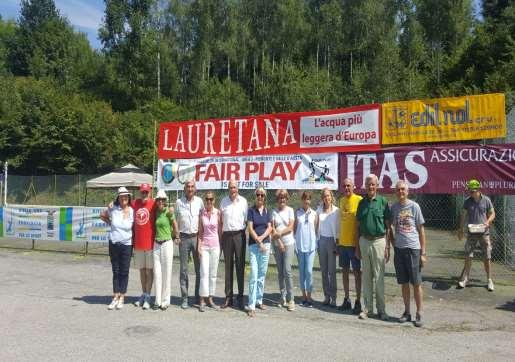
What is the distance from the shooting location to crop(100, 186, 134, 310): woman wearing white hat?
7.30m

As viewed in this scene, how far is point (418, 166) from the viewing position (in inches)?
370

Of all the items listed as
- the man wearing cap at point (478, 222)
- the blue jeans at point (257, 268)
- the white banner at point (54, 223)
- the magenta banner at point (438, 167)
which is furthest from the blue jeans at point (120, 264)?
the man wearing cap at point (478, 222)

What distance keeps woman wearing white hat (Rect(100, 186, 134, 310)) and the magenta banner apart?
4733 millimetres

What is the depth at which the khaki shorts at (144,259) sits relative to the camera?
729 cm

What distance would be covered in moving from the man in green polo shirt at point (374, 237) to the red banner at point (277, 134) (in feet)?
11.0

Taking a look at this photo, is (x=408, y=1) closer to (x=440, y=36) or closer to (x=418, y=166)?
(x=440, y=36)

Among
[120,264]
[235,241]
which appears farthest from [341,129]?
[120,264]

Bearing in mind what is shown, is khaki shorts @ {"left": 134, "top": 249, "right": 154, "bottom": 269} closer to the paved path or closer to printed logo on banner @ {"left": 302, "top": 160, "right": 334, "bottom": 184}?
the paved path

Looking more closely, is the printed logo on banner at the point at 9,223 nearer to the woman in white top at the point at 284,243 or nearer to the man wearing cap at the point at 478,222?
the woman in white top at the point at 284,243

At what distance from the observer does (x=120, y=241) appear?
23.9 feet

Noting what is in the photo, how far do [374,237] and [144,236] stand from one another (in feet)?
11.3

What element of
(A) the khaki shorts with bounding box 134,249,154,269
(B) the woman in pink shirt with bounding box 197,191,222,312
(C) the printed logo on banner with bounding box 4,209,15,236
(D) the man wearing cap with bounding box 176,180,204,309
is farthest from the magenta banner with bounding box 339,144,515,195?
(C) the printed logo on banner with bounding box 4,209,15,236

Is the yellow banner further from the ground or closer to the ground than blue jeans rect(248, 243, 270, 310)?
further from the ground

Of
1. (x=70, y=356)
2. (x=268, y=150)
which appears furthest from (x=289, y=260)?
(x=268, y=150)
